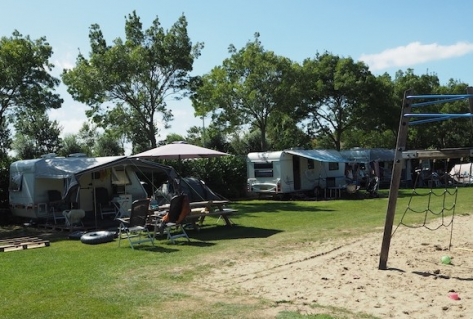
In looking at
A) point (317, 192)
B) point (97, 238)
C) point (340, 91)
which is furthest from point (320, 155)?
point (97, 238)

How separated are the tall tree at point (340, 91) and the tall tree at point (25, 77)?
15819 millimetres

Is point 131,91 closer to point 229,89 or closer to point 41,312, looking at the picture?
point 229,89

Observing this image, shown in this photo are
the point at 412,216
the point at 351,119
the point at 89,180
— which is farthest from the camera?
→ the point at 351,119

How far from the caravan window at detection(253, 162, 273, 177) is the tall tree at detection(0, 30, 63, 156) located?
8.71 meters

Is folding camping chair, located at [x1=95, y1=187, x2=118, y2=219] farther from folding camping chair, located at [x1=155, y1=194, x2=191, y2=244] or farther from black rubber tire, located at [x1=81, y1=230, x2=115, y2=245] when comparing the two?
folding camping chair, located at [x1=155, y1=194, x2=191, y2=244]

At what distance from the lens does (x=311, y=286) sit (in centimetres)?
641

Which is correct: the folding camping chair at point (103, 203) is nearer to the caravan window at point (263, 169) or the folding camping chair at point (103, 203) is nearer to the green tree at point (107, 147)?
the caravan window at point (263, 169)

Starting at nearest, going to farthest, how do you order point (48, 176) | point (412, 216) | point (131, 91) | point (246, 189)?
point (412, 216), point (48, 176), point (131, 91), point (246, 189)

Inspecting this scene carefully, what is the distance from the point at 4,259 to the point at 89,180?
6.74 meters

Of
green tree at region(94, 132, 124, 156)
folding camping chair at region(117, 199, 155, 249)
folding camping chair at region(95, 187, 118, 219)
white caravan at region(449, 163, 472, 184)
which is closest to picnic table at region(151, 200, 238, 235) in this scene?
folding camping chair at region(117, 199, 155, 249)

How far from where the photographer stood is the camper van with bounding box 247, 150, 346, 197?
71.3ft

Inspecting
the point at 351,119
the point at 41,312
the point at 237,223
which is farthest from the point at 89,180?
the point at 351,119

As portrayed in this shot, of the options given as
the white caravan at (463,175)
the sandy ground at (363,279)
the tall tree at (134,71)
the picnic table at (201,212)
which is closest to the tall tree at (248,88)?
the tall tree at (134,71)

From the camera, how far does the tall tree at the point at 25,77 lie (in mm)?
16375
